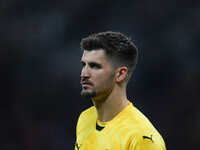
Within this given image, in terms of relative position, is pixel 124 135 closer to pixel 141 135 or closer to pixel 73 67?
pixel 141 135

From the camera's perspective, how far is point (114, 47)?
2.68 metres

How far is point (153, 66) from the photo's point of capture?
8.39 m

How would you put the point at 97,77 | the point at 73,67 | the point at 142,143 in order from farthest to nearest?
the point at 73,67, the point at 97,77, the point at 142,143

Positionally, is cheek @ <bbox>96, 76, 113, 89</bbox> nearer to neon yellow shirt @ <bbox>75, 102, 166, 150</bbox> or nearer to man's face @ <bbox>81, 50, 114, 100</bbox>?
man's face @ <bbox>81, 50, 114, 100</bbox>

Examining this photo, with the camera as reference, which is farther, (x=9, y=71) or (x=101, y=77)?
(x=9, y=71)

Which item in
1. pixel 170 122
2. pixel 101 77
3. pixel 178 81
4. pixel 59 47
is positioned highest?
pixel 101 77

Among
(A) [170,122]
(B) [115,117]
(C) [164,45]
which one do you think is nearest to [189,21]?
(C) [164,45]

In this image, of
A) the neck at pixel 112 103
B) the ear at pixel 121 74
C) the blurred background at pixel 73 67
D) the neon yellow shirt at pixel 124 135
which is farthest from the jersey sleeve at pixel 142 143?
the blurred background at pixel 73 67

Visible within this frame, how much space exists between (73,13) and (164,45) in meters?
2.15

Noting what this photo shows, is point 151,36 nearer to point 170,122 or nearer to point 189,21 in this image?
point 189,21

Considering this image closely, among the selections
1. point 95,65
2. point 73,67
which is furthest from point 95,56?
point 73,67

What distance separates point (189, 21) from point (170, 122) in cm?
227

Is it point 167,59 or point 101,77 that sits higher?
point 101,77

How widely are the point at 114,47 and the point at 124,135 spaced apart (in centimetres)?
62
